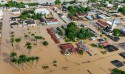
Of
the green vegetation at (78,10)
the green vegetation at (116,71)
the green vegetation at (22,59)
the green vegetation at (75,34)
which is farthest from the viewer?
the green vegetation at (78,10)

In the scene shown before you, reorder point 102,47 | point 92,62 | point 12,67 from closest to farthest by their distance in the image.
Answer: point 12,67 < point 92,62 < point 102,47

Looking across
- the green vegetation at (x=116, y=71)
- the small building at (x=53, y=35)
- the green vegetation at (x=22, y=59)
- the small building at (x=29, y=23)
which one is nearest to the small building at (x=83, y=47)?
the small building at (x=53, y=35)

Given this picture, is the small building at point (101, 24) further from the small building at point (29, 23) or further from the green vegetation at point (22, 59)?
the green vegetation at point (22, 59)

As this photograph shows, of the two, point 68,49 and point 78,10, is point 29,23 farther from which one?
point 78,10

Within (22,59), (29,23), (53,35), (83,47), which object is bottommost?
(83,47)

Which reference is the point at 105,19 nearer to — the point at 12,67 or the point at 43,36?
the point at 43,36

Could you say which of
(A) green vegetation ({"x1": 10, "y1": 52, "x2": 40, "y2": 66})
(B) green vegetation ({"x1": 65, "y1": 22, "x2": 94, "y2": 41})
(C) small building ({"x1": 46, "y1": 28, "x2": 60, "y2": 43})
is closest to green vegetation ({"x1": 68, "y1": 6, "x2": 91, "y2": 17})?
(C) small building ({"x1": 46, "y1": 28, "x2": 60, "y2": 43})

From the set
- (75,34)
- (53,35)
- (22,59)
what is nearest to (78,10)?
(75,34)

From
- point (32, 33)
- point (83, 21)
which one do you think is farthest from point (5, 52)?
point (83, 21)

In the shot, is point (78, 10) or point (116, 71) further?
point (78, 10)

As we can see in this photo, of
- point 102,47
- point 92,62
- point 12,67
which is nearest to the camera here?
point 12,67

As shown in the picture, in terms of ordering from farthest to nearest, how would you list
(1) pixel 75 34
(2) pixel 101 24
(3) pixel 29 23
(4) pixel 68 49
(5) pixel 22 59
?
(2) pixel 101 24 < (3) pixel 29 23 < (1) pixel 75 34 < (4) pixel 68 49 < (5) pixel 22 59
